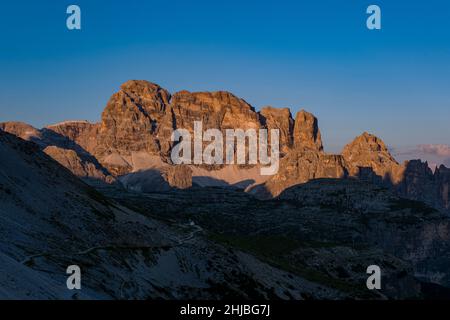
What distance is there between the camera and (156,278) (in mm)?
142125

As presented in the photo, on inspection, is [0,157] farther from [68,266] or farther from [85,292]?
[85,292]

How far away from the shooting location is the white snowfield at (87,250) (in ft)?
354

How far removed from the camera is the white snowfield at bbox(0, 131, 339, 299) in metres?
108

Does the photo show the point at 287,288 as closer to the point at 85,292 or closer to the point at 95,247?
the point at 95,247

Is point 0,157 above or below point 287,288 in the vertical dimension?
above

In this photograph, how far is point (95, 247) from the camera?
13912 centimetres

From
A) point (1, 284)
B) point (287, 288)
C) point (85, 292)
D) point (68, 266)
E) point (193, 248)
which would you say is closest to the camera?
point (1, 284)

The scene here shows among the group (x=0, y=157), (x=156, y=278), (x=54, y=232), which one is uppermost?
(x=0, y=157)

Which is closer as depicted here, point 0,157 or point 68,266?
point 68,266

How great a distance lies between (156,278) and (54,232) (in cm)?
2547

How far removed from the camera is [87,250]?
13425 centimetres
